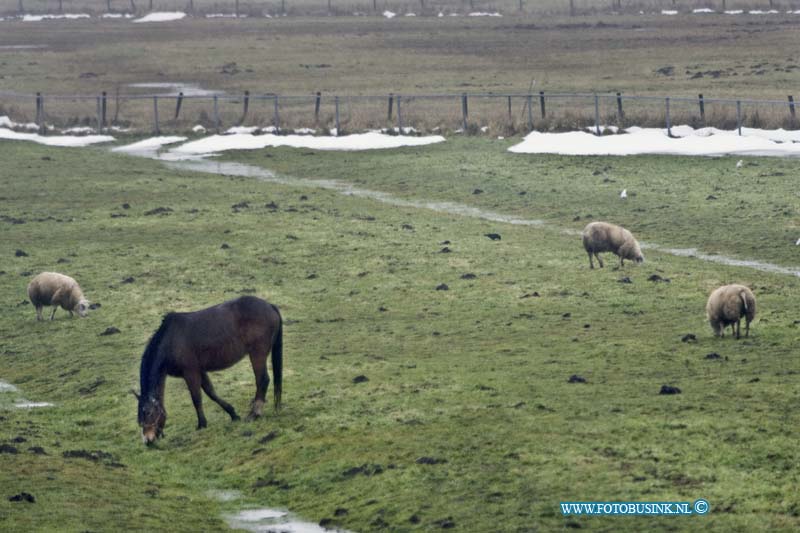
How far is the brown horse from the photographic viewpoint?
18.5 meters

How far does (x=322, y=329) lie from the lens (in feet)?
84.7

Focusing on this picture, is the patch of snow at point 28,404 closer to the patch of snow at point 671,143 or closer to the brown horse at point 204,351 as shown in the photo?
the brown horse at point 204,351

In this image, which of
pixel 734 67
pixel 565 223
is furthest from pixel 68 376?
pixel 734 67

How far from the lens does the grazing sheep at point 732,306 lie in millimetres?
21828

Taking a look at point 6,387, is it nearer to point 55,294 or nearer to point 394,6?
point 55,294

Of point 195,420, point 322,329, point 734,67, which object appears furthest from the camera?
point 734,67

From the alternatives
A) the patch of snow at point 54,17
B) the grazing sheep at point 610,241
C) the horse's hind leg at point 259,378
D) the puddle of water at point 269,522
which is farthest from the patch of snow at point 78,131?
the patch of snow at point 54,17

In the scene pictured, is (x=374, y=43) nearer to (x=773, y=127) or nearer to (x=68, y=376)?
(x=773, y=127)

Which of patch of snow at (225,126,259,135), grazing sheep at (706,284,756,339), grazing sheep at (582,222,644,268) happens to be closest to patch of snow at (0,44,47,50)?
patch of snow at (225,126,259,135)

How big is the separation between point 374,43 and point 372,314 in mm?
85859

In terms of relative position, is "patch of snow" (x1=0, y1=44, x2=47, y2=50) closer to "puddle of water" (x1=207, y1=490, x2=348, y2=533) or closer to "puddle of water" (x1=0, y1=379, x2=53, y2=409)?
"puddle of water" (x1=0, y1=379, x2=53, y2=409)

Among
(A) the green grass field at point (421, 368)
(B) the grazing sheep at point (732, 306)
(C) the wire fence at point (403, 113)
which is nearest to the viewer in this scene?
(A) the green grass field at point (421, 368)

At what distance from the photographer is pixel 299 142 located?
6138cm

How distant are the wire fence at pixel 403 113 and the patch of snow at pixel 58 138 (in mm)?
1085
